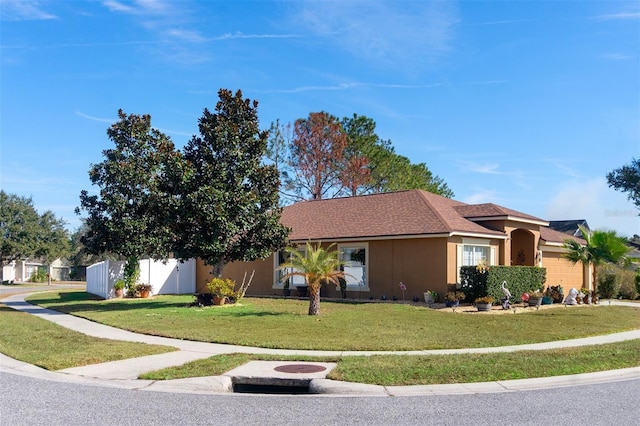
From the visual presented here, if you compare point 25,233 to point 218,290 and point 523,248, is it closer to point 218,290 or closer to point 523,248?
point 218,290

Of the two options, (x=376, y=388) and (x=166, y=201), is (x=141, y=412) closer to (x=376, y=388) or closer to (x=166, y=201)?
(x=376, y=388)

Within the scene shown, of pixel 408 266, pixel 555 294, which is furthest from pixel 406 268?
pixel 555 294

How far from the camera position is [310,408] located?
791cm

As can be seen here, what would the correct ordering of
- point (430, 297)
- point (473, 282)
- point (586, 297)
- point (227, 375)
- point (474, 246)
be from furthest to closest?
1. point (586, 297)
2. point (474, 246)
3. point (430, 297)
4. point (473, 282)
5. point (227, 375)

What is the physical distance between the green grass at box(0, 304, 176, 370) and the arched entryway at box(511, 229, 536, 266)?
65.4 ft

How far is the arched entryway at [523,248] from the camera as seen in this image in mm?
27875

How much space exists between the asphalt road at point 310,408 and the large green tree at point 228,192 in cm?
1230

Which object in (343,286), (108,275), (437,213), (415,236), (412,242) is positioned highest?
(437,213)

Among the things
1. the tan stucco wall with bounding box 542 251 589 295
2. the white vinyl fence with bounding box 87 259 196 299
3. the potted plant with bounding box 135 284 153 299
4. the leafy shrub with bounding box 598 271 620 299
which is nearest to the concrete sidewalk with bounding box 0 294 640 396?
the potted plant with bounding box 135 284 153 299

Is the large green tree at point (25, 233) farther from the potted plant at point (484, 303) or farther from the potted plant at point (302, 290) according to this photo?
the potted plant at point (484, 303)

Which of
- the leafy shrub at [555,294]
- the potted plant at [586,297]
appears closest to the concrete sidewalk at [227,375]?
the leafy shrub at [555,294]

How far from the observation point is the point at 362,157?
44719 mm

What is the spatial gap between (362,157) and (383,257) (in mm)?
20485

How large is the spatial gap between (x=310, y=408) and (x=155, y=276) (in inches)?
1005
